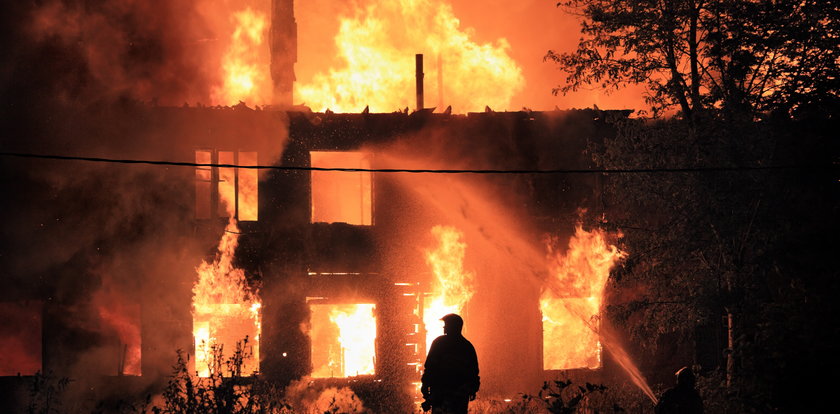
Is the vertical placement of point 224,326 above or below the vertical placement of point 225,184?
below

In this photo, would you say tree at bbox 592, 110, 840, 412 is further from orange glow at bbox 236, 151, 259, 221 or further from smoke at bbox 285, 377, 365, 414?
orange glow at bbox 236, 151, 259, 221

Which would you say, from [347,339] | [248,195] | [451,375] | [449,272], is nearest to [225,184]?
[248,195]

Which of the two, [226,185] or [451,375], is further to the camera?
[226,185]

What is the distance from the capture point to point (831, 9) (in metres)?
15.5

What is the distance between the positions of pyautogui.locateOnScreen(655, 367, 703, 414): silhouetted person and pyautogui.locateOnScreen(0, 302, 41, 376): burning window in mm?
16759

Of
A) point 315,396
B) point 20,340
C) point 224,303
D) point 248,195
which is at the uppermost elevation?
point 248,195

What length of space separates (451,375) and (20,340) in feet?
48.5

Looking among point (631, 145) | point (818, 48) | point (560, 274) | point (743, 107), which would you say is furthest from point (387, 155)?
point (818, 48)

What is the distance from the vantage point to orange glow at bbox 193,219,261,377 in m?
20.4

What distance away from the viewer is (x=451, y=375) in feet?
35.9

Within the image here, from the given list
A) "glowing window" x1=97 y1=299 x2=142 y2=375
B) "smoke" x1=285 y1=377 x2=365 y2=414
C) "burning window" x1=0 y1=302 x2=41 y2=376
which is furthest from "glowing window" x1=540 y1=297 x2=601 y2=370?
"burning window" x1=0 y1=302 x2=41 y2=376

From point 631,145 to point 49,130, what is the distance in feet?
46.5

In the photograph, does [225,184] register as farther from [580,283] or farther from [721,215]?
[721,215]

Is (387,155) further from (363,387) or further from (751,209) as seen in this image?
(751,209)
